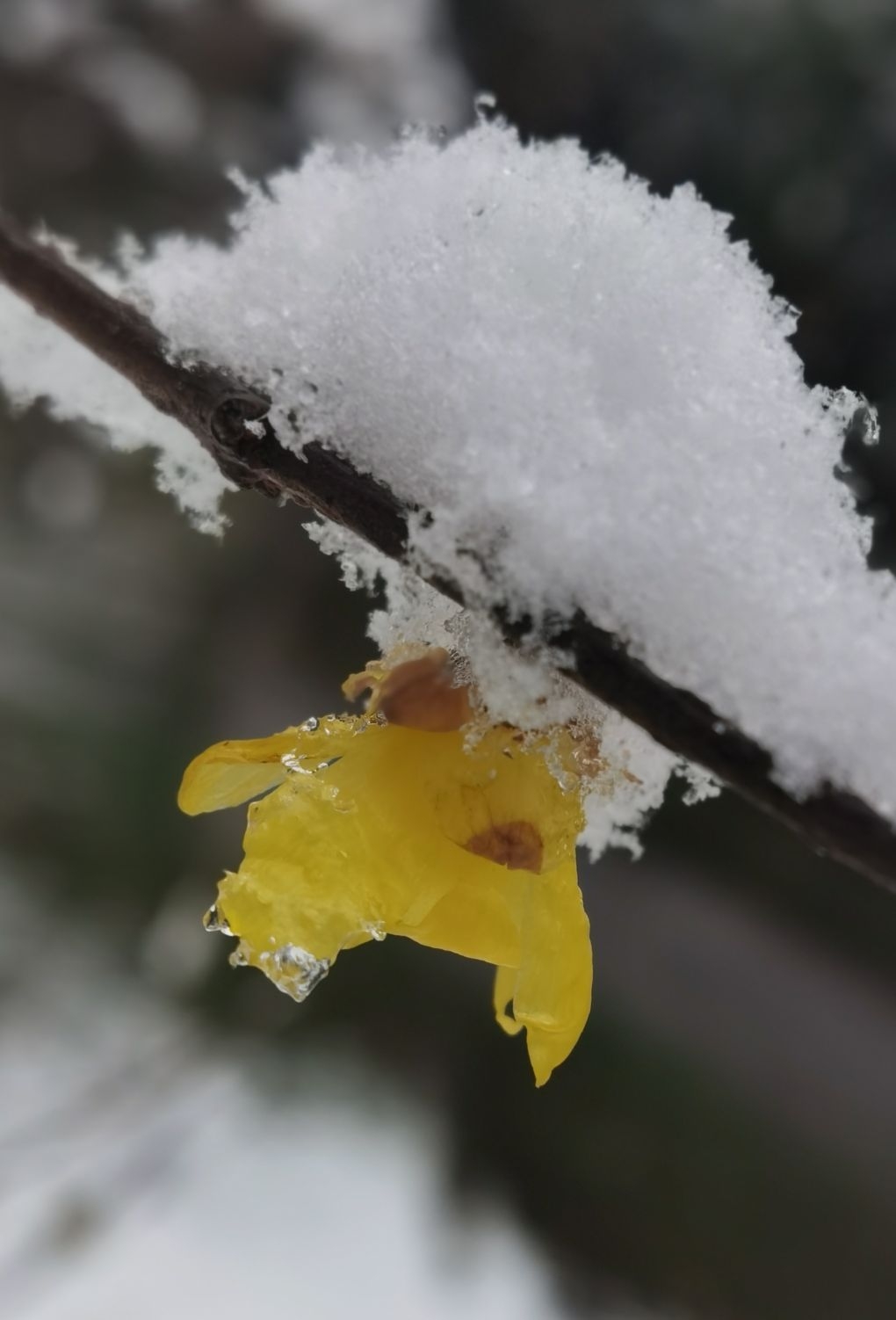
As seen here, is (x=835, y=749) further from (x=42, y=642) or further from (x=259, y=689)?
(x=42, y=642)

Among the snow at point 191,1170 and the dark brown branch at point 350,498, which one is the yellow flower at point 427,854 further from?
the snow at point 191,1170

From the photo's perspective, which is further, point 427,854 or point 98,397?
point 98,397

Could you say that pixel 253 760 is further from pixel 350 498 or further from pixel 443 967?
pixel 443 967

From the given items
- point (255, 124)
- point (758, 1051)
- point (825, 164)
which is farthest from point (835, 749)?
point (255, 124)

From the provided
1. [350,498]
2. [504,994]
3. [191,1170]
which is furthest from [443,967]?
[350,498]

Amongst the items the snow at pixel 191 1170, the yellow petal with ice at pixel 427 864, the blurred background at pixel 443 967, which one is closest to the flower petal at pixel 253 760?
the yellow petal with ice at pixel 427 864

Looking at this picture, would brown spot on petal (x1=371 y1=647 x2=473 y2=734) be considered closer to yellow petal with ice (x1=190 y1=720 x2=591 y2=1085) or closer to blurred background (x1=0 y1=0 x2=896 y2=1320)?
yellow petal with ice (x1=190 y1=720 x2=591 y2=1085)

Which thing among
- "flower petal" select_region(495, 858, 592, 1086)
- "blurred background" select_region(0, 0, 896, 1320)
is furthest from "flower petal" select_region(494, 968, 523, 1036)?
"blurred background" select_region(0, 0, 896, 1320)
